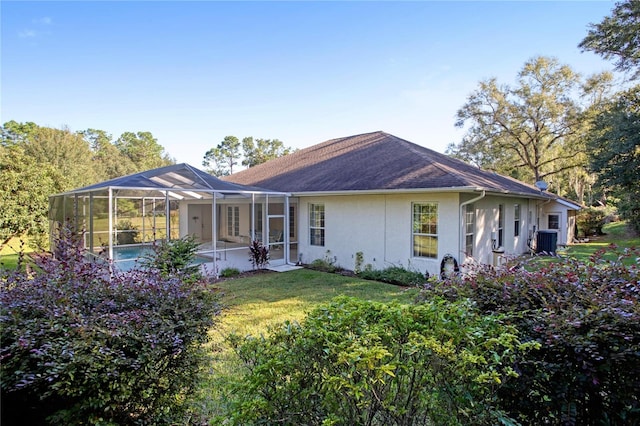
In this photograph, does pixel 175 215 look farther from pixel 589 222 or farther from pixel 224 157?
pixel 224 157

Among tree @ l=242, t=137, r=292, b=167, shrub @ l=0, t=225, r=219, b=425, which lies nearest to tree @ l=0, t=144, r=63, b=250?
shrub @ l=0, t=225, r=219, b=425

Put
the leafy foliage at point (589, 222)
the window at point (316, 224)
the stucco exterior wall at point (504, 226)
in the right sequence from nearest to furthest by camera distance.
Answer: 1. the stucco exterior wall at point (504, 226)
2. the window at point (316, 224)
3. the leafy foliage at point (589, 222)

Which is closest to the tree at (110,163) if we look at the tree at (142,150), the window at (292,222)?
the tree at (142,150)

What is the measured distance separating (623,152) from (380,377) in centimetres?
1885

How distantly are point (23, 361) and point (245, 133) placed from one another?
59.7 m

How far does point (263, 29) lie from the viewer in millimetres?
12852

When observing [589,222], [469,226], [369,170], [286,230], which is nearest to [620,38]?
[469,226]

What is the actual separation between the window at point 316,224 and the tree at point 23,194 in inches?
666

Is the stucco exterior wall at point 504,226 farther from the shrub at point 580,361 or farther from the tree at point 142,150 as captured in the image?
the tree at point 142,150

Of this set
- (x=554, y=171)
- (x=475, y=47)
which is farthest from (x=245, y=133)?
(x=475, y=47)

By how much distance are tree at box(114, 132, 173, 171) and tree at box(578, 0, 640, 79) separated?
5101 centimetres

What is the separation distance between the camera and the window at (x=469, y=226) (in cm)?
1086

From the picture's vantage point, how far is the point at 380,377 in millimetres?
1913

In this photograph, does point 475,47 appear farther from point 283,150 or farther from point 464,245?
point 283,150
